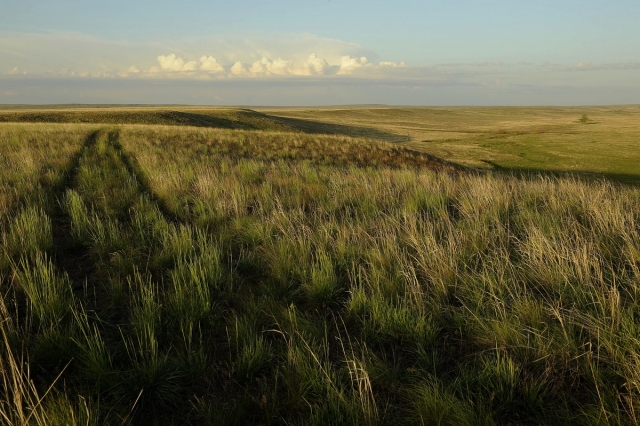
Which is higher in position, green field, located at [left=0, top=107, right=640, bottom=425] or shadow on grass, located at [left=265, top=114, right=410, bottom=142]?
shadow on grass, located at [left=265, top=114, right=410, bottom=142]

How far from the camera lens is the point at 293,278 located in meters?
3.79

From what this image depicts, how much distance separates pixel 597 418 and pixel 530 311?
0.95 m

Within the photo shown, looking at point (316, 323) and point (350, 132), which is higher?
point (350, 132)

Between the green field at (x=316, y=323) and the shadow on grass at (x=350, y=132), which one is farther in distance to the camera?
the shadow on grass at (x=350, y=132)

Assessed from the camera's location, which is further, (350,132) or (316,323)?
(350,132)

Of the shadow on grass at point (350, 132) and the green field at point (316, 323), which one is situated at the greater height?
the shadow on grass at point (350, 132)

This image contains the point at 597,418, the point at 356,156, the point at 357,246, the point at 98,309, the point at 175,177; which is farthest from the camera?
the point at 356,156

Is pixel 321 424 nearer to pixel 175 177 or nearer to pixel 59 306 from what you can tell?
pixel 59 306

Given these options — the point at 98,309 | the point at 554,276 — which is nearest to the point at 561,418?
the point at 554,276

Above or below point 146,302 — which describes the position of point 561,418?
below

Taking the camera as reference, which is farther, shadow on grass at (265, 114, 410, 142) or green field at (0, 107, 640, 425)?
shadow on grass at (265, 114, 410, 142)

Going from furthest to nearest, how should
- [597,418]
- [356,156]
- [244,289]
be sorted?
[356,156]
[244,289]
[597,418]

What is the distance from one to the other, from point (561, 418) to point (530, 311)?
0.89m

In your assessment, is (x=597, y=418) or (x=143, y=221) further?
(x=143, y=221)
